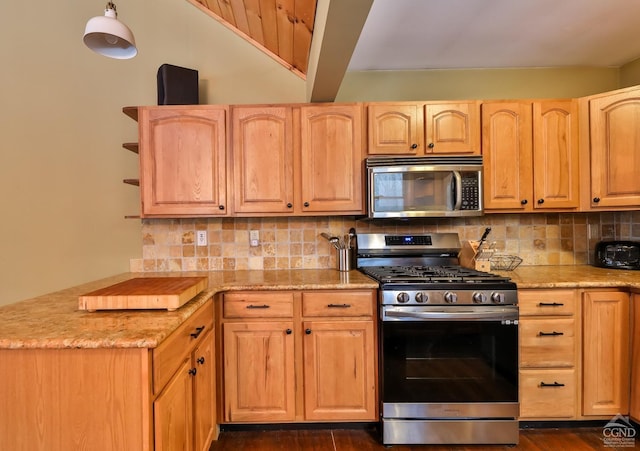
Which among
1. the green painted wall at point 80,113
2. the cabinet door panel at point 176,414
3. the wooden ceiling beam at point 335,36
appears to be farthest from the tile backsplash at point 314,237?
the cabinet door panel at point 176,414

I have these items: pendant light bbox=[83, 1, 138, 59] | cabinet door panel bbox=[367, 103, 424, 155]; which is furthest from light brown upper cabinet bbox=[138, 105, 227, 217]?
cabinet door panel bbox=[367, 103, 424, 155]

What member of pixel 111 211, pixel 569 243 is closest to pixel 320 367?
pixel 111 211

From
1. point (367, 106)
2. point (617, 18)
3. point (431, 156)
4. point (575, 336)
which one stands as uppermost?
point (617, 18)

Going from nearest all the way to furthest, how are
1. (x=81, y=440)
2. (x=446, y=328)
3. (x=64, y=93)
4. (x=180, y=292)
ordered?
(x=81, y=440), (x=180, y=292), (x=446, y=328), (x=64, y=93)

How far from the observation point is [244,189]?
7.28ft

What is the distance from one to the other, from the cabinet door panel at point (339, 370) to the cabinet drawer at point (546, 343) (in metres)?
0.92

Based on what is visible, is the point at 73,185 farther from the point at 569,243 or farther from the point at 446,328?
the point at 569,243

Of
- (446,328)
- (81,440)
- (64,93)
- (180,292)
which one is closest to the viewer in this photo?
(81,440)

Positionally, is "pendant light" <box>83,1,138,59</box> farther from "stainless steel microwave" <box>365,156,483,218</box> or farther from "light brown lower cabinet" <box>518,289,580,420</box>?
"light brown lower cabinet" <box>518,289,580,420</box>

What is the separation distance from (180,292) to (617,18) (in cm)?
292

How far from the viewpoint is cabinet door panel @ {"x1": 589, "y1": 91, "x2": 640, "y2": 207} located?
2.10 m

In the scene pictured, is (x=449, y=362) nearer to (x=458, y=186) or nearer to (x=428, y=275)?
(x=428, y=275)

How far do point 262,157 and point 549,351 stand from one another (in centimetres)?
219

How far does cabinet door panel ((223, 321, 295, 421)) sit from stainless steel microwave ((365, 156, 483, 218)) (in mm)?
1011
